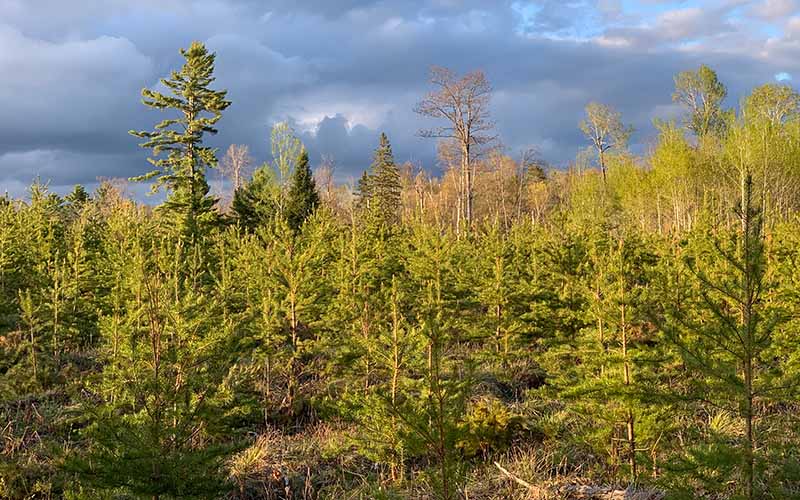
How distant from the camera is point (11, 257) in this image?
48.6ft

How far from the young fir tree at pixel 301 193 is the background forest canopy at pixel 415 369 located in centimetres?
1909

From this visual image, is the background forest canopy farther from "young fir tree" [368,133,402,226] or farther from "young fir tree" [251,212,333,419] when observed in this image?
"young fir tree" [368,133,402,226]

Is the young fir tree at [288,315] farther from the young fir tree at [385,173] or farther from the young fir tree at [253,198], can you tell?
the young fir tree at [385,173]

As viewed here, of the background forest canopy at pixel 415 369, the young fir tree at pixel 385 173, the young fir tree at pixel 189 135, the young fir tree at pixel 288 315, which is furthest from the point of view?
the young fir tree at pixel 385 173

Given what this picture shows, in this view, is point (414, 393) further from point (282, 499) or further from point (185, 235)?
point (185, 235)

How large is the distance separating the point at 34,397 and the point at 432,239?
8.06m

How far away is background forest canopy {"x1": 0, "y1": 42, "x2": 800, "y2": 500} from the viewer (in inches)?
166

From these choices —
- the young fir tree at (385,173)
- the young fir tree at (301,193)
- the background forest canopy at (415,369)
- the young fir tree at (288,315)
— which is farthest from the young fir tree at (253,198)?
the young fir tree at (288,315)

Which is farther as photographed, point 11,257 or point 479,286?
point 11,257

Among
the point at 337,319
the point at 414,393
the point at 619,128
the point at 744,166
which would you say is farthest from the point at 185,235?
the point at 619,128

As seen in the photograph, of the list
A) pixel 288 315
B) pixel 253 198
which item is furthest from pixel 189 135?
pixel 288 315

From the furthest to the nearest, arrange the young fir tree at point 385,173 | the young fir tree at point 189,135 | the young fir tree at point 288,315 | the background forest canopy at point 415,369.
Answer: the young fir tree at point 385,173, the young fir tree at point 189,135, the young fir tree at point 288,315, the background forest canopy at point 415,369

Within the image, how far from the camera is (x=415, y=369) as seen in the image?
20.2ft

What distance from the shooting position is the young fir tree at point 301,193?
129ft
